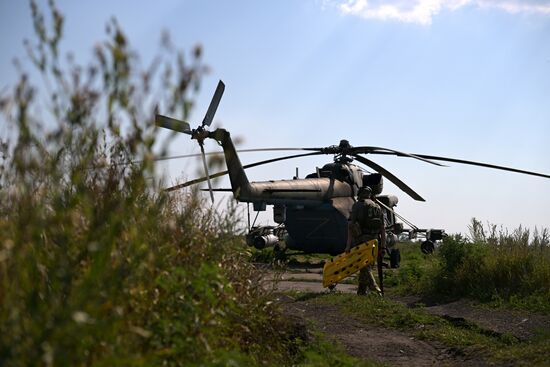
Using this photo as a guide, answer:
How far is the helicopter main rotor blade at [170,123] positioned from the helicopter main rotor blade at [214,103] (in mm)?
8074

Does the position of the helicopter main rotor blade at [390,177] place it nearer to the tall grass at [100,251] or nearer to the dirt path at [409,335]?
the dirt path at [409,335]

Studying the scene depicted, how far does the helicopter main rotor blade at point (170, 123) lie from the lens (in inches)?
157

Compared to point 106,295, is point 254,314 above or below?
below

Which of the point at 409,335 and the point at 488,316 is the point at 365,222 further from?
the point at 409,335

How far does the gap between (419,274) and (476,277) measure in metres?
2.60

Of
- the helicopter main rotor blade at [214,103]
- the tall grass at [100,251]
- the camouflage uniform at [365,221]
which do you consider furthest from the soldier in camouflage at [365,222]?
the tall grass at [100,251]

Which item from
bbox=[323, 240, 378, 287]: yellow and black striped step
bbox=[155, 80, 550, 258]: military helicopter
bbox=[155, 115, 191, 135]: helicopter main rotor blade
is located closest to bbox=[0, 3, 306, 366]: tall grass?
bbox=[155, 115, 191, 135]: helicopter main rotor blade

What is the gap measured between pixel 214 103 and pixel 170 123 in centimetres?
841

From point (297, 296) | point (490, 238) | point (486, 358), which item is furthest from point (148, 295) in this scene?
point (490, 238)

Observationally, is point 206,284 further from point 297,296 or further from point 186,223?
point 297,296

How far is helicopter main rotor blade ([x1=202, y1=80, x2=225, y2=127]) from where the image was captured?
1225 cm

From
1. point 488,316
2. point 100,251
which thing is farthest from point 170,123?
point 488,316

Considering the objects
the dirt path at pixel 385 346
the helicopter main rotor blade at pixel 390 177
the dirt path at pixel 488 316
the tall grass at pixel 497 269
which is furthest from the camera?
the helicopter main rotor blade at pixel 390 177

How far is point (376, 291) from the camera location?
474 inches
